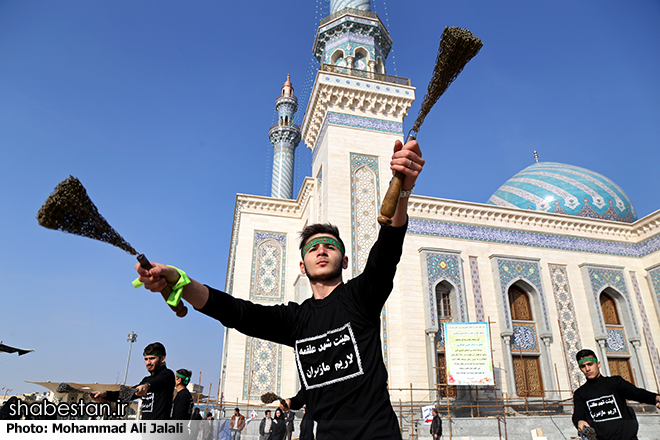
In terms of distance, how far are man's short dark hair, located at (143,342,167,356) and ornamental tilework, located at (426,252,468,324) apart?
8.66 metres

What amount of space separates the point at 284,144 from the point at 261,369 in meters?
11.6

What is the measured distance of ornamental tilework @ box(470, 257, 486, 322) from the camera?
11422mm

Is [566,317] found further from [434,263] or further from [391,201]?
[391,201]

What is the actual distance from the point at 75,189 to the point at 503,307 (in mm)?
11685

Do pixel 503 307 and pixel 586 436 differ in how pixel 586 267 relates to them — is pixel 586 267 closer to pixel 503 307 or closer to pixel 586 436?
pixel 503 307

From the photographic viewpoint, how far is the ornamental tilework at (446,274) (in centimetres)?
1121

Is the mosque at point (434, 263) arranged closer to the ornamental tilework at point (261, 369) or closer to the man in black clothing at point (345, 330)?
the ornamental tilework at point (261, 369)

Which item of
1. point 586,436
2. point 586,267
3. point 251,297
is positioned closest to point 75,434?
point 586,436

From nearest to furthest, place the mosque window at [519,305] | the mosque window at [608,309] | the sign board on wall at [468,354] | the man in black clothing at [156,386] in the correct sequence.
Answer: the man in black clothing at [156,386] < the sign board on wall at [468,354] < the mosque window at [519,305] < the mosque window at [608,309]

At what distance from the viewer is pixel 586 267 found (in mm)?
12844

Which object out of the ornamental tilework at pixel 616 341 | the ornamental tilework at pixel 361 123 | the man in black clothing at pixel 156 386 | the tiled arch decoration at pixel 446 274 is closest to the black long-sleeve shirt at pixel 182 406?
the man in black clothing at pixel 156 386

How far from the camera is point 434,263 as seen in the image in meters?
11.6

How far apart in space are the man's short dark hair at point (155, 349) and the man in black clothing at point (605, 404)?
3102mm

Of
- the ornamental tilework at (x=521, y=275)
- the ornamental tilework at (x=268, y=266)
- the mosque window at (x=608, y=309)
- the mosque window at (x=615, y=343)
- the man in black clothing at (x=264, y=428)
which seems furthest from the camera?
the ornamental tilework at (x=268, y=266)
